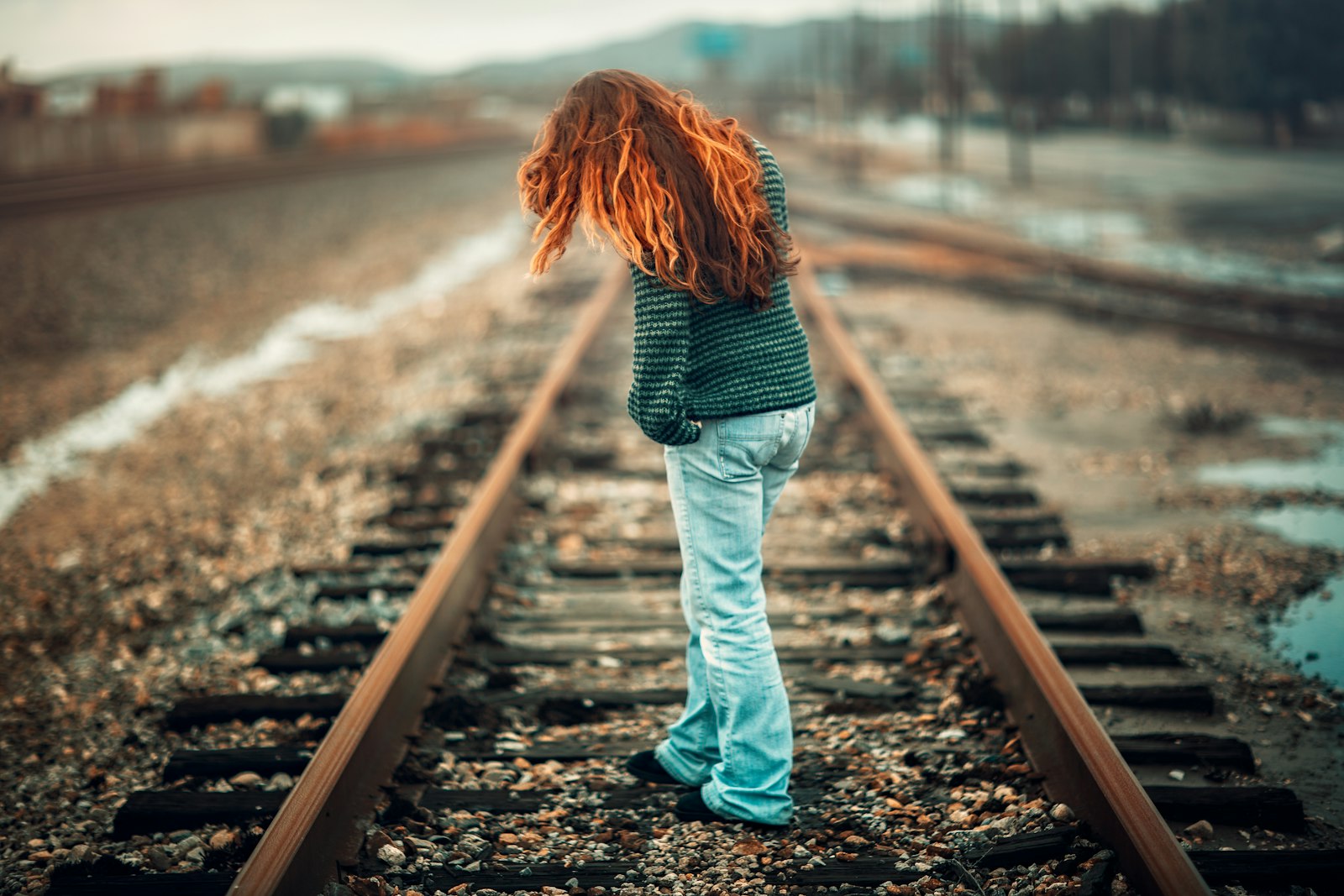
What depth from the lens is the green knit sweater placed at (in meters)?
2.60

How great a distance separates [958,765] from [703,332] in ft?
4.92

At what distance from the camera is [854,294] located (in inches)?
485

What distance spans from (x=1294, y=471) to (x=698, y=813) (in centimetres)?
462

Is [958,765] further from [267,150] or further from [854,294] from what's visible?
[267,150]

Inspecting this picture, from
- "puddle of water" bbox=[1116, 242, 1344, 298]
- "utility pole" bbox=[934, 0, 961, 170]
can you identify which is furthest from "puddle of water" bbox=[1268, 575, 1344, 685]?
"utility pole" bbox=[934, 0, 961, 170]

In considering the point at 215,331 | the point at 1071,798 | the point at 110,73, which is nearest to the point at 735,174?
the point at 1071,798

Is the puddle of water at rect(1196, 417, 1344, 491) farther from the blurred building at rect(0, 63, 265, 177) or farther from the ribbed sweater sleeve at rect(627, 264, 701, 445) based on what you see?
the blurred building at rect(0, 63, 265, 177)

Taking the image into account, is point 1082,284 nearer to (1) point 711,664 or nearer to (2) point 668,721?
(2) point 668,721

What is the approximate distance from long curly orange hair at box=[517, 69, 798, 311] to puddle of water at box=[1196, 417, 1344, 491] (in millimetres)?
4449

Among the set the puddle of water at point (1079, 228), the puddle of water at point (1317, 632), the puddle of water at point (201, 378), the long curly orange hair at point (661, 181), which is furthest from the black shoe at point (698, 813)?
the puddle of water at point (1079, 228)

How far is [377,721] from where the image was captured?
326 centimetres

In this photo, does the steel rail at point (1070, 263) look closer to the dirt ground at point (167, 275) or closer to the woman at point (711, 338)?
the dirt ground at point (167, 275)

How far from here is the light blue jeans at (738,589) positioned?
279 cm

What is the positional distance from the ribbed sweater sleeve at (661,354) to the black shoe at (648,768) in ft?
3.66
